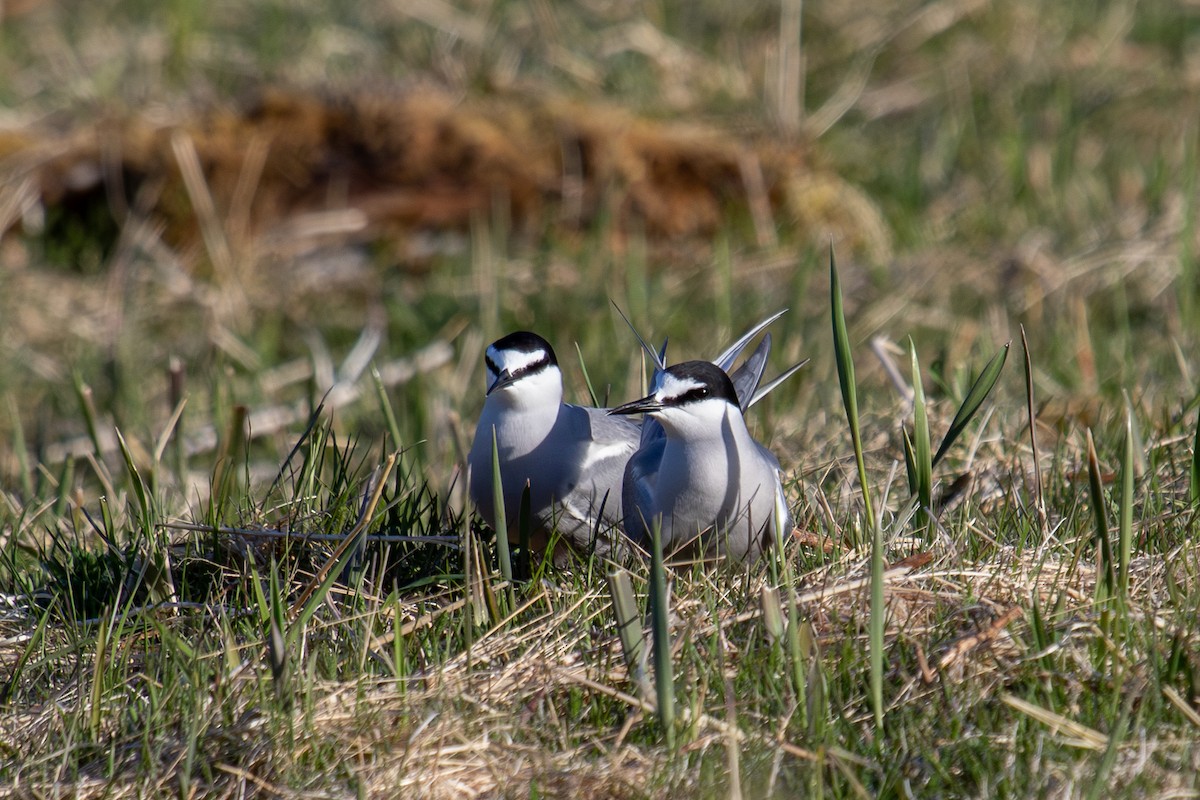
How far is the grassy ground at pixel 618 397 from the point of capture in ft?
7.45

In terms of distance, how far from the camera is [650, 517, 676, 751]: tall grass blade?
6.93 feet

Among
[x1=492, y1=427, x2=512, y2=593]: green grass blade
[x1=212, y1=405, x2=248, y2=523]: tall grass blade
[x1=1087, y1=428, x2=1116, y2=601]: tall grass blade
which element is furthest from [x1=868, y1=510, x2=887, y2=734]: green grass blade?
[x1=212, y1=405, x2=248, y2=523]: tall grass blade

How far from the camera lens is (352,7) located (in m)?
8.34

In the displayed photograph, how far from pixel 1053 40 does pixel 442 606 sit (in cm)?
668

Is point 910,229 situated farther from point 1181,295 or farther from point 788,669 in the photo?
point 788,669

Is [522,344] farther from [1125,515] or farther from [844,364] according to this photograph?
[1125,515]

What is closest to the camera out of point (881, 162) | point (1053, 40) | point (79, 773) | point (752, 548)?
point (79, 773)

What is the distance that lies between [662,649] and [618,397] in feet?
9.29

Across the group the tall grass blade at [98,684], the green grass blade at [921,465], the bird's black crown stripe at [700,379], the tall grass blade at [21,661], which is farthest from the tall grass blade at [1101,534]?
the tall grass blade at [21,661]

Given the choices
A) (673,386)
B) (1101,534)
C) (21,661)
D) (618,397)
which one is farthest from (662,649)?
(618,397)

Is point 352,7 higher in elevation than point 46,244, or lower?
higher

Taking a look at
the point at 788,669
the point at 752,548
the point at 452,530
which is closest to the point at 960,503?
the point at 752,548

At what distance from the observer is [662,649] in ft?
6.93

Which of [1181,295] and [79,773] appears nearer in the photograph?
[79,773]
